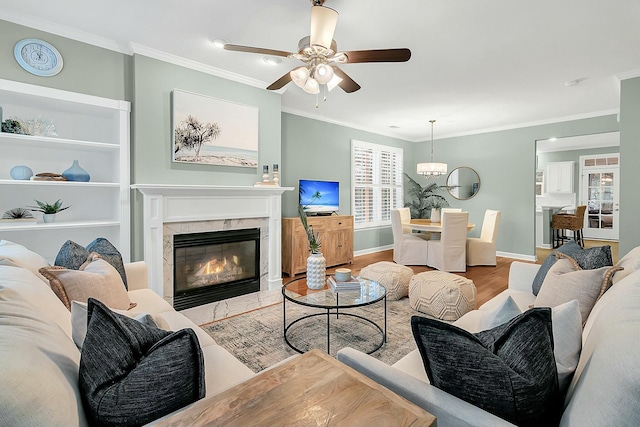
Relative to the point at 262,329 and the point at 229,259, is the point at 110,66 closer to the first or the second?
the point at 229,259

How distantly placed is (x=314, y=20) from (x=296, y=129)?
3177mm

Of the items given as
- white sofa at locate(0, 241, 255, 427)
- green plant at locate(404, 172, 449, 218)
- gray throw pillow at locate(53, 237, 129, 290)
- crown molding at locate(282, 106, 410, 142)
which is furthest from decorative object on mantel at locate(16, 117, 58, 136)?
green plant at locate(404, 172, 449, 218)

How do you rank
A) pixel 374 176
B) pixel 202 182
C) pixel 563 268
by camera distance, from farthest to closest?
pixel 374 176
pixel 202 182
pixel 563 268

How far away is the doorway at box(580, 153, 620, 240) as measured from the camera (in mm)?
7996

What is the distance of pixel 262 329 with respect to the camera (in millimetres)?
2732

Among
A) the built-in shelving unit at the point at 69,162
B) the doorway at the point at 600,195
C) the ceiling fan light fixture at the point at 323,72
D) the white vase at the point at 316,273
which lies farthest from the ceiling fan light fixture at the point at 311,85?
the doorway at the point at 600,195

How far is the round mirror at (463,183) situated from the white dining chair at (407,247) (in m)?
1.93

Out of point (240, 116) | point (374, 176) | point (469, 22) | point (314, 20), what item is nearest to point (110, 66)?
point (240, 116)

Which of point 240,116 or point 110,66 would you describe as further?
point 240,116

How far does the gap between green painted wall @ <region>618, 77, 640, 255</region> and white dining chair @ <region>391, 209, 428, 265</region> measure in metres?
2.49

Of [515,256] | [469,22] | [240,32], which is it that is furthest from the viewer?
[515,256]

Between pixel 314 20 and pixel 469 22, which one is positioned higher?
pixel 469 22

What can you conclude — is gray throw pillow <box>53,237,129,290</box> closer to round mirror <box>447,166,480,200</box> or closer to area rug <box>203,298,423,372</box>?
area rug <box>203,298,423,372</box>

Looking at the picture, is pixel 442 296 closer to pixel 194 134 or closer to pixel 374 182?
pixel 194 134
